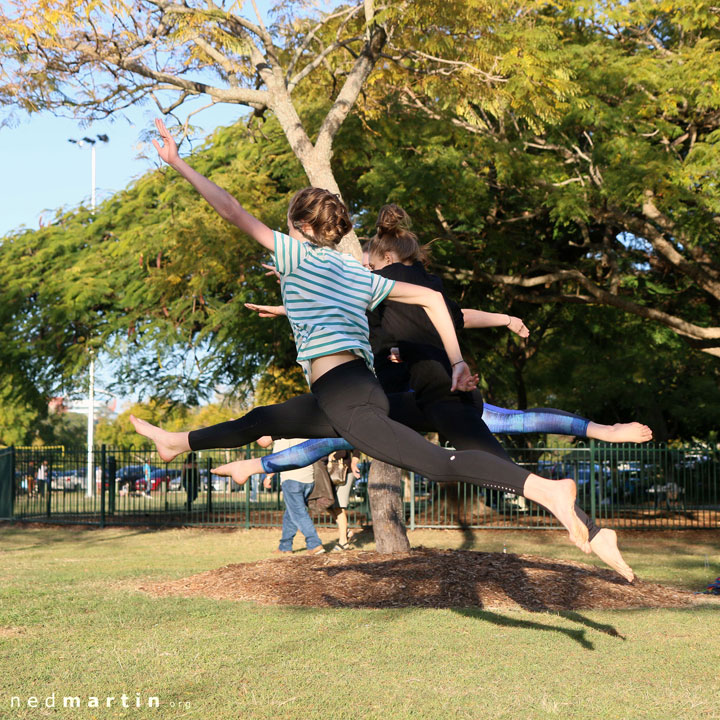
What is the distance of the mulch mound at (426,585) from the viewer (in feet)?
27.9

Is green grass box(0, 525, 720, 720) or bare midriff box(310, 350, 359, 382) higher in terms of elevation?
bare midriff box(310, 350, 359, 382)

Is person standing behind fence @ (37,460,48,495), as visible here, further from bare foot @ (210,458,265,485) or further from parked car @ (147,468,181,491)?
bare foot @ (210,458,265,485)

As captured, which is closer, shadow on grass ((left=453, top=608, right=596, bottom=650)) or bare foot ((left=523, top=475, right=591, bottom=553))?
bare foot ((left=523, top=475, right=591, bottom=553))

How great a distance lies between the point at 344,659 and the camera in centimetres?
604

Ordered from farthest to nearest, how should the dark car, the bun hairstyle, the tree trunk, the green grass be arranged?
the dark car < the tree trunk < the bun hairstyle < the green grass

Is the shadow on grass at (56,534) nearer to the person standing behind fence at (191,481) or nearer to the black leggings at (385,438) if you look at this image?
the person standing behind fence at (191,481)

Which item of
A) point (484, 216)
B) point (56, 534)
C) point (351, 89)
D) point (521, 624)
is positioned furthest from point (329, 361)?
point (56, 534)

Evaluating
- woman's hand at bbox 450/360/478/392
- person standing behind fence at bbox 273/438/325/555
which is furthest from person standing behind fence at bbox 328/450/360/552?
woman's hand at bbox 450/360/478/392

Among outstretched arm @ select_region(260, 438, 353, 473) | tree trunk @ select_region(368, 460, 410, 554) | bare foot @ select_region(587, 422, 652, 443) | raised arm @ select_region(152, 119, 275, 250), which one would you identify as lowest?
tree trunk @ select_region(368, 460, 410, 554)

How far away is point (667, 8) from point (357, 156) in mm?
6024

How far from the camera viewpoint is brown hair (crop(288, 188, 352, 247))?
425cm

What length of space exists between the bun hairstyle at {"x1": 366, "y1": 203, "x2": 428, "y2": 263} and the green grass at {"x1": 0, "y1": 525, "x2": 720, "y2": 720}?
2554mm

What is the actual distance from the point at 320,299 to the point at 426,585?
548cm

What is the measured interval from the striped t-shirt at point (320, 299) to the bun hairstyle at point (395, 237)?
1.12 meters
